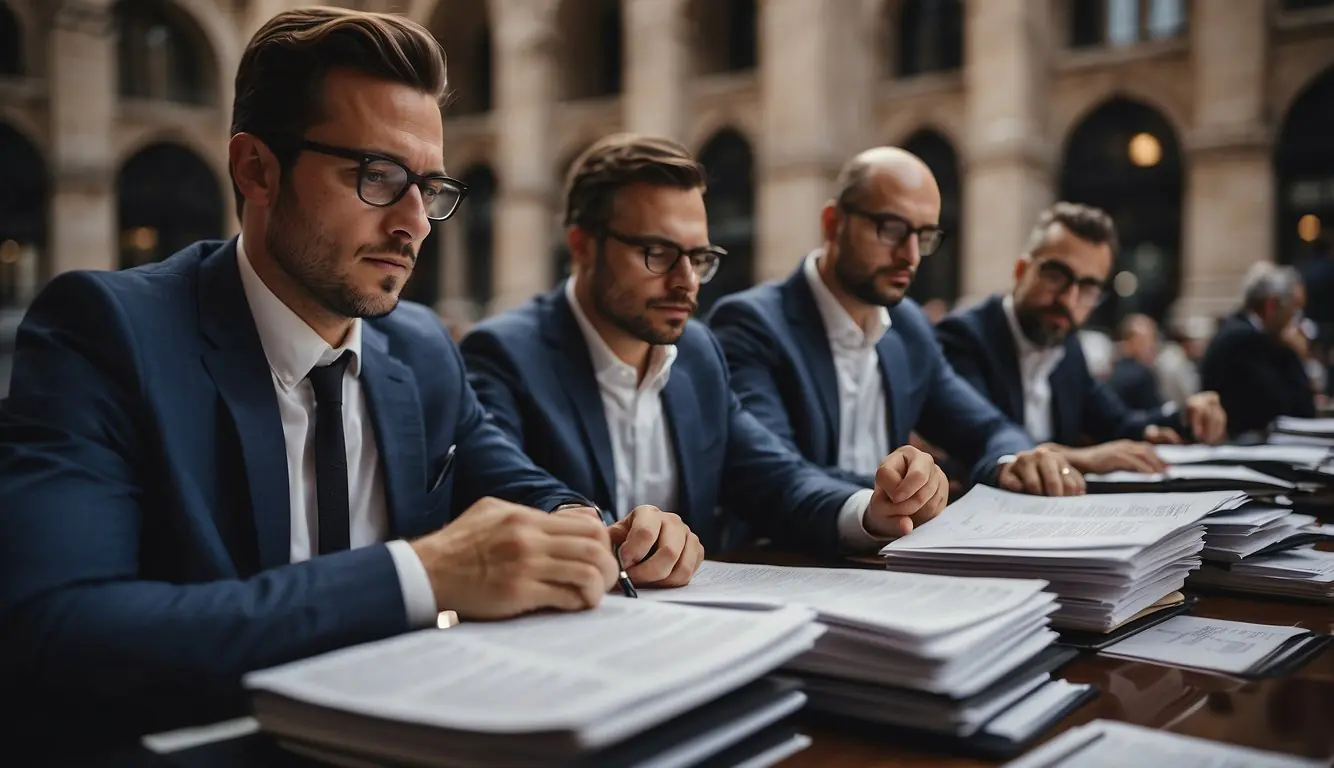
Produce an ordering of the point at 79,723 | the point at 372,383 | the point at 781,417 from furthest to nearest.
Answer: the point at 781,417, the point at 372,383, the point at 79,723

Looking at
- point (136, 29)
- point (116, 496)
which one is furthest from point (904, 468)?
point (136, 29)

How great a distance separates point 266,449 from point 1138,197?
17.4 m

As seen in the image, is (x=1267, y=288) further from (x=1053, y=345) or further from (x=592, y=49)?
(x=592, y=49)

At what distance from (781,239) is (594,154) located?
1628 cm

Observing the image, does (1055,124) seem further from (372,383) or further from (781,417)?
(372,383)

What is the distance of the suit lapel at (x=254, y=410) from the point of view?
5.41ft

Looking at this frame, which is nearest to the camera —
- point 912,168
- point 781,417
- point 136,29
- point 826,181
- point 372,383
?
point 372,383

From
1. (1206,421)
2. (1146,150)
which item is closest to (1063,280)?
(1206,421)

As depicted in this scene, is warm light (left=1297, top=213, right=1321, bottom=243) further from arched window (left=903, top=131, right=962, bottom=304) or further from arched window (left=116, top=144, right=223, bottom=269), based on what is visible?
arched window (left=116, top=144, right=223, bottom=269)

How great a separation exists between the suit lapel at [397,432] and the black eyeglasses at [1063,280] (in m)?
3.18

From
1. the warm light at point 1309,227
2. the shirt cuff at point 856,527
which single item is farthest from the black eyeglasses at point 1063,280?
the warm light at point 1309,227

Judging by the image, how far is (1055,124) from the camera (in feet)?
56.3

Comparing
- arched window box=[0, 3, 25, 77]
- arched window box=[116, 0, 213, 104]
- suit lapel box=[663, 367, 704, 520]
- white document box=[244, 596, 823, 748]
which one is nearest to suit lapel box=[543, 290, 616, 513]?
suit lapel box=[663, 367, 704, 520]

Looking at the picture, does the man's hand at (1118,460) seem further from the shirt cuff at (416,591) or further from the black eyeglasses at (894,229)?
the shirt cuff at (416,591)
